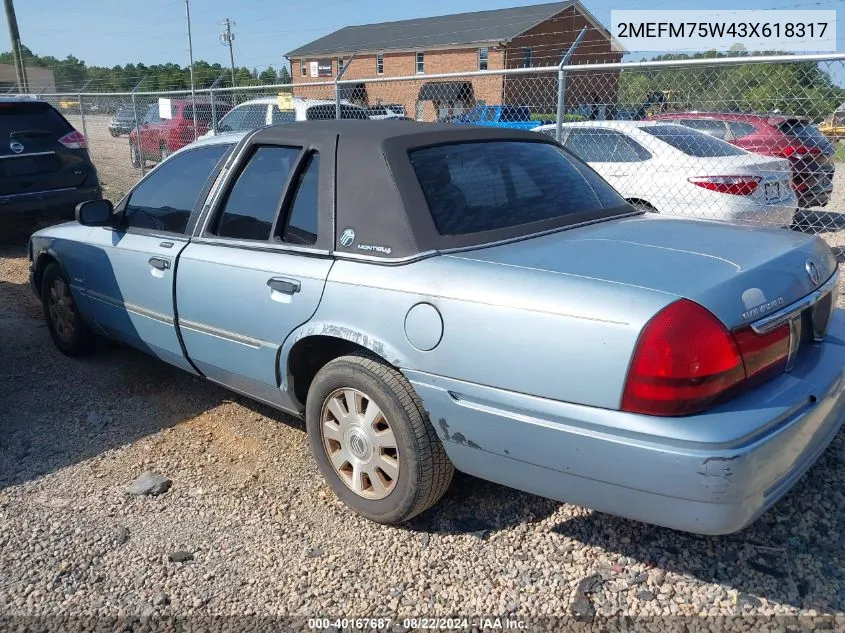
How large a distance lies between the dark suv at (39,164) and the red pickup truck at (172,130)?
20.2 feet

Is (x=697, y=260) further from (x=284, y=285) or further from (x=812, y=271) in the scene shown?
(x=284, y=285)

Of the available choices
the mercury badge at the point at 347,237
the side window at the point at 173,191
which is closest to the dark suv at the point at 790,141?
the side window at the point at 173,191

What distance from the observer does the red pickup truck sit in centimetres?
1443

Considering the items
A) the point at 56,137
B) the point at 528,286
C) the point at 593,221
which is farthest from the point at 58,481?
the point at 56,137

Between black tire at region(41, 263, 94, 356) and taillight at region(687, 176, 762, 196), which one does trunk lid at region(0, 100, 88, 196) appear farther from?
taillight at region(687, 176, 762, 196)

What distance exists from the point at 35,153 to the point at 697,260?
7.53m

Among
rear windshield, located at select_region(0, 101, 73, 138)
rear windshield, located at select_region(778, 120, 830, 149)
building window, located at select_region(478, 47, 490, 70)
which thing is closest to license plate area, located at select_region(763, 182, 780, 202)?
rear windshield, located at select_region(778, 120, 830, 149)

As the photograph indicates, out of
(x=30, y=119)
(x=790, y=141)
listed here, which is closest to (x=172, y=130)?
(x=30, y=119)

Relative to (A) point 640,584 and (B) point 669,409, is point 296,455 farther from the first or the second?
(B) point 669,409

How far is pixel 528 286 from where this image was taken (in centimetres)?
239

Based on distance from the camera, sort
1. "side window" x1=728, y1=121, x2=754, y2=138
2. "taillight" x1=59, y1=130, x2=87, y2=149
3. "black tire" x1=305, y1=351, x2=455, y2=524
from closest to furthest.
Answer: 1. "black tire" x1=305, y1=351, x2=455, y2=524
2. "taillight" x1=59, y1=130, x2=87, y2=149
3. "side window" x1=728, y1=121, x2=754, y2=138

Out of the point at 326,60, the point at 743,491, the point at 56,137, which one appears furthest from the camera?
the point at 326,60

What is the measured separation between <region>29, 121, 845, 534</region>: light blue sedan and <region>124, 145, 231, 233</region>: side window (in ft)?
0.06

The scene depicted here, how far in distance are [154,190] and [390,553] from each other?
2.62 m
